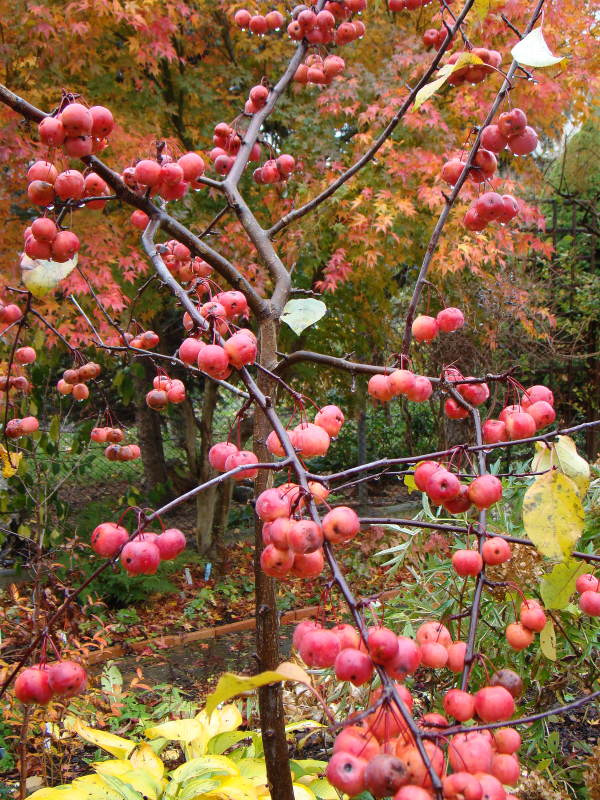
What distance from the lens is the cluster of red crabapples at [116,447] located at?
6.33 feet

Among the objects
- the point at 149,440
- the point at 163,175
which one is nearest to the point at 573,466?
the point at 163,175

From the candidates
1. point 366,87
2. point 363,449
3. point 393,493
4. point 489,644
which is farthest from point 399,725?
point 393,493

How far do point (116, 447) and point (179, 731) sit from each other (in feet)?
3.00

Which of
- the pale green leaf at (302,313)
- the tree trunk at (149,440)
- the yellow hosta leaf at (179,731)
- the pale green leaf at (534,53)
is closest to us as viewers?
A: the pale green leaf at (534,53)

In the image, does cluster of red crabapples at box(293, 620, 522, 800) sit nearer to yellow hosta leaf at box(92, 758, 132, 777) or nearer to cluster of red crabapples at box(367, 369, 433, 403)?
cluster of red crabapples at box(367, 369, 433, 403)

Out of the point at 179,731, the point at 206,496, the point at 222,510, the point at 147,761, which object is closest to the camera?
the point at 147,761

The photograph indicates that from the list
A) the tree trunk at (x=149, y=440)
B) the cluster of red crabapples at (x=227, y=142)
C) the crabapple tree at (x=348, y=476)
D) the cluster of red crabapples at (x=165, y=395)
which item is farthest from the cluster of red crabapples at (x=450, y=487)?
the tree trunk at (x=149, y=440)

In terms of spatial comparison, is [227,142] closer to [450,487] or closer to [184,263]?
[184,263]

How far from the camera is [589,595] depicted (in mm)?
852

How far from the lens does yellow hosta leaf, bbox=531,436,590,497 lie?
714 mm

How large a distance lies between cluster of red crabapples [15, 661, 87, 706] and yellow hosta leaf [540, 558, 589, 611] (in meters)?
0.62

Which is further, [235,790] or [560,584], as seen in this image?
[235,790]

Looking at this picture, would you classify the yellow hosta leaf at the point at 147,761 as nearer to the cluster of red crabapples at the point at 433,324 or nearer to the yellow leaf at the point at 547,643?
the yellow leaf at the point at 547,643

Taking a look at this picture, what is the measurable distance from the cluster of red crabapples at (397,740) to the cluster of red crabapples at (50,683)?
0.91 ft
